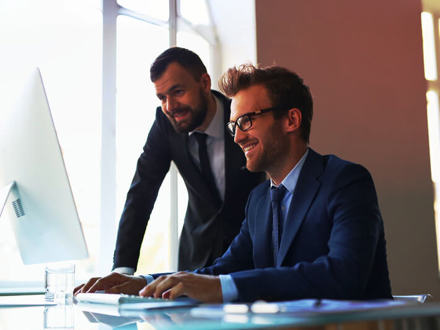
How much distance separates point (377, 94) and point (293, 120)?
2.06 m

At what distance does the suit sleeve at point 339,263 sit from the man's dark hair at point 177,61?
1.20 meters

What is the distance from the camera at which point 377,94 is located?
3.66 m

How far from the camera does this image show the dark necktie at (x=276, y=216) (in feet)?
5.36

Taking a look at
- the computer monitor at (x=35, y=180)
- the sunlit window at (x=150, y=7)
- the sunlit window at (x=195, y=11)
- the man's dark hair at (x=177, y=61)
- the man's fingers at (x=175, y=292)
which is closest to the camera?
the man's fingers at (x=175, y=292)

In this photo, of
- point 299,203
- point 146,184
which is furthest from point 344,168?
point 146,184

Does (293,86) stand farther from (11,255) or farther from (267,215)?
(11,255)

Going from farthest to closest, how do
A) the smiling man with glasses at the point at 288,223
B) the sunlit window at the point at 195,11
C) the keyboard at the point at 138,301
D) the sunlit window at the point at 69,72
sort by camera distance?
the sunlit window at the point at 195,11, the sunlit window at the point at 69,72, the smiling man with glasses at the point at 288,223, the keyboard at the point at 138,301

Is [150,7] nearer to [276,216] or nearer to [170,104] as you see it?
[170,104]

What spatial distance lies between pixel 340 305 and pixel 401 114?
125 inches

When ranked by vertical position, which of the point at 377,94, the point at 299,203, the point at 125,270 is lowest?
the point at 125,270

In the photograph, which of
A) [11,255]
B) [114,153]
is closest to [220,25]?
[114,153]

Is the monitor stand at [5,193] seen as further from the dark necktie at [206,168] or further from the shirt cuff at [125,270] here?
the dark necktie at [206,168]

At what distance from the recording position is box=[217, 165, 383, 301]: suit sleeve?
1197 mm

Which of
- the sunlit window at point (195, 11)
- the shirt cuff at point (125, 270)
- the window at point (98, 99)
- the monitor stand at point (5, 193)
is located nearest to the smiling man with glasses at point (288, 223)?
the monitor stand at point (5, 193)
